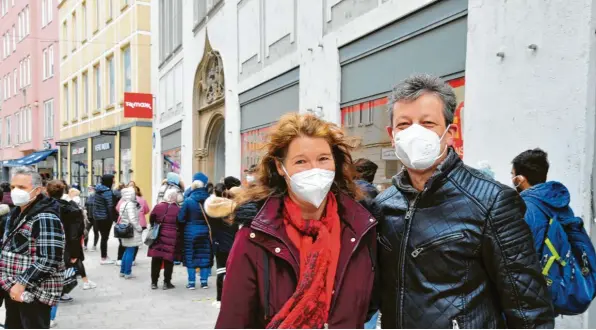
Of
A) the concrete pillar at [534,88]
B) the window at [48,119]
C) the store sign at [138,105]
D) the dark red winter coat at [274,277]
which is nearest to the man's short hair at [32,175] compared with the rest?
the dark red winter coat at [274,277]

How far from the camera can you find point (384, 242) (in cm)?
189

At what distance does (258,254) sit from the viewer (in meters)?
1.83

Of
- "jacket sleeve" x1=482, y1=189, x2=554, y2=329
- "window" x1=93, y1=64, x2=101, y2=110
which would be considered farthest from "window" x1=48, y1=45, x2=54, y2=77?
"jacket sleeve" x1=482, y1=189, x2=554, y2=329

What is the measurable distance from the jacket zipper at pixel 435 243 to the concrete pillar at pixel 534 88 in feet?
10.1

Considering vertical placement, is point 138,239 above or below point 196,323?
above

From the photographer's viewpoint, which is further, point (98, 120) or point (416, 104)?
point (98, 120)

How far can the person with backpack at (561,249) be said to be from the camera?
2924 mm

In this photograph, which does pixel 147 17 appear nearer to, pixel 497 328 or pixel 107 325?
pixel 107 325

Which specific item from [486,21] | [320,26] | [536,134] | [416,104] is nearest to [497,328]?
[416,104]

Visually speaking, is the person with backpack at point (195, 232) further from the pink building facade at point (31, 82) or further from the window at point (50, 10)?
the window at point (50, 10)

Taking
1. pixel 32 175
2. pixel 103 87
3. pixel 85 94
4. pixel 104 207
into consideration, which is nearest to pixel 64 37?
pixel 85 94

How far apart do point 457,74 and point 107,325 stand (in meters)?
5.21

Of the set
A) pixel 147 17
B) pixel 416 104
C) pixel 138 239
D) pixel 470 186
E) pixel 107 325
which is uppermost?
pixel 147 17

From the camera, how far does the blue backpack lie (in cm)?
292
